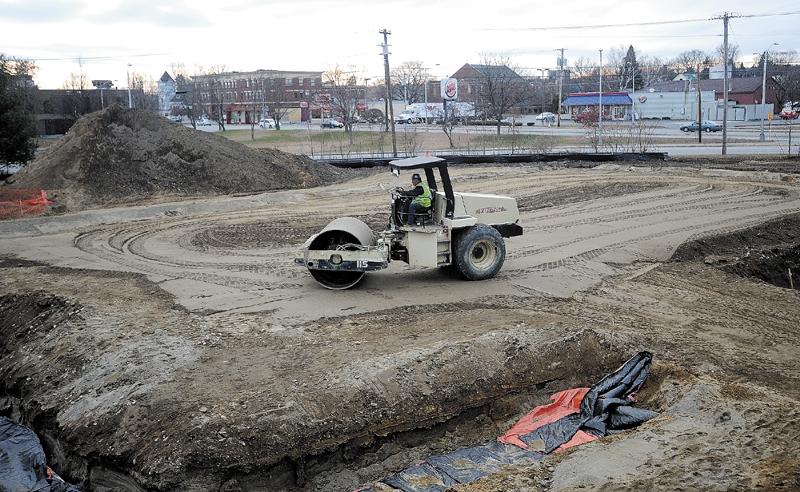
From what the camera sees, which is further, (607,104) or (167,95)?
(167,95)

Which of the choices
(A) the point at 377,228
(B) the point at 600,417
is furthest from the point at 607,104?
(B) the point at 600,417

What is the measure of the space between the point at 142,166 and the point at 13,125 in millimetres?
5970

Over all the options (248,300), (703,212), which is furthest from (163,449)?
(703,212)

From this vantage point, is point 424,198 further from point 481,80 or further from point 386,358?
point 481,80

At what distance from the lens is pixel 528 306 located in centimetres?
1142

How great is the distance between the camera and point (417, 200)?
11.6 meters

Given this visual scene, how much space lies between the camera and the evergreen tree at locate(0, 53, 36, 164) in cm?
2714

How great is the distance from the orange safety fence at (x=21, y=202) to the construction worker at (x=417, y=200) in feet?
50.6

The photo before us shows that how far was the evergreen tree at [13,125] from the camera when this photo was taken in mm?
27141

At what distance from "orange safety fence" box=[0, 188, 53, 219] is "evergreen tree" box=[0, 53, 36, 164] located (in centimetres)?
508

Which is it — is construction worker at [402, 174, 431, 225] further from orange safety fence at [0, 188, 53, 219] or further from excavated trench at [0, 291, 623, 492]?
orange safety fence at [0, 188, 53, 219]

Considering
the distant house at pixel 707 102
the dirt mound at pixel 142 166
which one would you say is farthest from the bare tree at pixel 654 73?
the dirt mound at pixel 142 166

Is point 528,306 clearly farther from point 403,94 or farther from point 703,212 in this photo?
point 403,94

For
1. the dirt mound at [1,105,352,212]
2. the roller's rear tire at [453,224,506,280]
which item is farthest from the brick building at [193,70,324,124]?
the roller's rear tire at [453,224,506,280]
